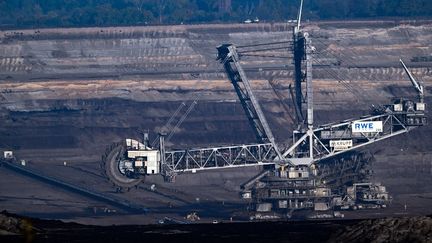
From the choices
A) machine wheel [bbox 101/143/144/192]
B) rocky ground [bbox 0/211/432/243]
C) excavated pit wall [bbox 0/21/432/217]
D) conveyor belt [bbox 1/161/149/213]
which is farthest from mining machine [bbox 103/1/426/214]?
rocky ground [bbox 0/211/432/243]

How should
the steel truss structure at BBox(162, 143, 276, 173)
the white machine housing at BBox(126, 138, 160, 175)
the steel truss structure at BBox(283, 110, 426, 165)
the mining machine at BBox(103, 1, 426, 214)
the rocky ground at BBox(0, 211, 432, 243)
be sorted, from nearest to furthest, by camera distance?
the rocky ground at BBox(0, 211, 432, 243) → the mining machine at BBox(103, 1, 426, 214) → the white machine housing at BBox(126, 138, 160, 175) → the steel truss structure at BBox(162, 143, 276, 173) → the steel truss structure at BBox(283, 110, 426, 165)

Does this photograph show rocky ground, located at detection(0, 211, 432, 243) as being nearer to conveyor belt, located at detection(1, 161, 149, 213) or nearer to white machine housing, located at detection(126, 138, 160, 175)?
white machine housing, located at detection(126, 138, 160, 175)

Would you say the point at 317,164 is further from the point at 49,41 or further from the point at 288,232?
the point at 49,41

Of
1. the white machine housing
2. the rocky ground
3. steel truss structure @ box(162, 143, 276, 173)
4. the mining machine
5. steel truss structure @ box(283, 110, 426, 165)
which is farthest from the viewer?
steel truss structure @ box(283, 110, 426, 165)

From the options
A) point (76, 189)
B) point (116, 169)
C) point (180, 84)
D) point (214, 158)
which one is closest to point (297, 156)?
point (214, 158)

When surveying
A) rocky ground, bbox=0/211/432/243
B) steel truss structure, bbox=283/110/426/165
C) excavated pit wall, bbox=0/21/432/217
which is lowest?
rocky ground, bbox=0/211/432/243

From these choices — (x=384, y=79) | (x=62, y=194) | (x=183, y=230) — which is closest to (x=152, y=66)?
(x=384, y=79)

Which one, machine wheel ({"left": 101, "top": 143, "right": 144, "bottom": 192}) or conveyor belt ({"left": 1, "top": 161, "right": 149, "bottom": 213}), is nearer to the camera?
machine wheel ({"left": 101, "top": 143, "right": 144, "bottom": 192})

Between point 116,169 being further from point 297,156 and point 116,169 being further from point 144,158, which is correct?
point 297,156
